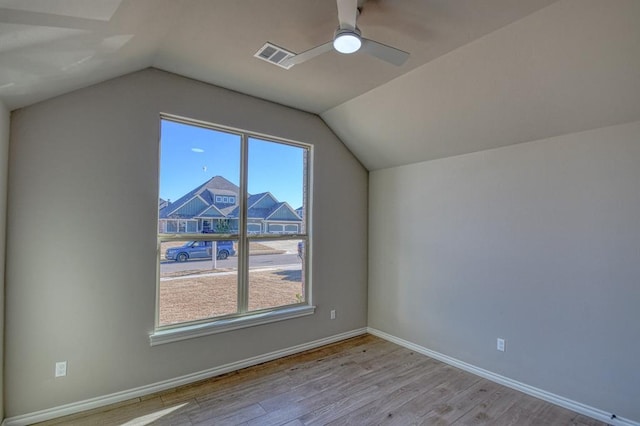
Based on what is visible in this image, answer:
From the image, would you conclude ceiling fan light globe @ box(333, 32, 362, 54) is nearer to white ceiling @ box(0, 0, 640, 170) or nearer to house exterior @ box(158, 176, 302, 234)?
white ceiling @ box(0, 0, 640, 170)

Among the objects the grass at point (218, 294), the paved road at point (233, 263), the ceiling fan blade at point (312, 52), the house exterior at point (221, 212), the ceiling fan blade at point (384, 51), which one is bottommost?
the grass at point (218, 294)

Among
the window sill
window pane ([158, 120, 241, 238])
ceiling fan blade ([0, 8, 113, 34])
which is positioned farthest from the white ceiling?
the window sill

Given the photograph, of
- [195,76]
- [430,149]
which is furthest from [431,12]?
[195,76]

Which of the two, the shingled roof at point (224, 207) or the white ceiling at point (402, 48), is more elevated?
the white ceiling at point (402, 48)

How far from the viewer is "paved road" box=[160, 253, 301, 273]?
9.89ft

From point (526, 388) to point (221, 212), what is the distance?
134 inches

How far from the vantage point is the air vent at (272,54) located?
97.8 inches

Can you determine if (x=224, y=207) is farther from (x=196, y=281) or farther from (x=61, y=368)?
(x=61, y=368)

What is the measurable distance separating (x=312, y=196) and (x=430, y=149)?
1.51m

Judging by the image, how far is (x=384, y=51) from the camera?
2.00 meters

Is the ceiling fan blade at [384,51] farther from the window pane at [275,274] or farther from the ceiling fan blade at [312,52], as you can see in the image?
the window pane at [275,274]

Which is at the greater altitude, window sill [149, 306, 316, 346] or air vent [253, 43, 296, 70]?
air vent [253, 43, 296, 70]

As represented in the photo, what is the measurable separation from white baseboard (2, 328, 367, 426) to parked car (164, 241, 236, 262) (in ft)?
3.65

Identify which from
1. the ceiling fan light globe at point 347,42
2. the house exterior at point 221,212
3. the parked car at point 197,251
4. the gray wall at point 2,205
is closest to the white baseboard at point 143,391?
the gray wall at point 2,205
